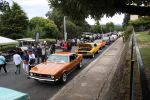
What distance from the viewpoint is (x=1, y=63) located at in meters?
16.7

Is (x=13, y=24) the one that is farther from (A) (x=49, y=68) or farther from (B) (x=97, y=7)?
(B) (x=97, y=7)

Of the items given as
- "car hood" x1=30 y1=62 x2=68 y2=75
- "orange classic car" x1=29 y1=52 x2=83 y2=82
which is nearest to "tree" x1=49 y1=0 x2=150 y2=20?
"orange classic car" x1=29 y1=52 x2=83 y2=82

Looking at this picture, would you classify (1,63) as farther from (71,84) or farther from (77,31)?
(77,31)

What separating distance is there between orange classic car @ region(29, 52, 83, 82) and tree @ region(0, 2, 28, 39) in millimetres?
38830

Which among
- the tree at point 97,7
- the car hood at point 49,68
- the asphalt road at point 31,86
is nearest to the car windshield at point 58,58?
the car hood at point 49,68

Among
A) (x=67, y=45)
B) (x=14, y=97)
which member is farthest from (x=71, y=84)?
(x=67, y=45)

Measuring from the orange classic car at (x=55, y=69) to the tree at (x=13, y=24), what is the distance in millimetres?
38830

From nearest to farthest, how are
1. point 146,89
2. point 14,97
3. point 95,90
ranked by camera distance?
point 146,89
point 14,97
point 95,90

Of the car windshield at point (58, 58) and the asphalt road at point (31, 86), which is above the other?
the car windshield at point (58, 58)

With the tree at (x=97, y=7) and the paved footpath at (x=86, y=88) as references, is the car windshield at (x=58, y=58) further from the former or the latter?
the tree at (x=97, y=7)

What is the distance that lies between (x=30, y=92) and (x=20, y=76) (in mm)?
4248

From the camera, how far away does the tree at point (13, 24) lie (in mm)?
52812

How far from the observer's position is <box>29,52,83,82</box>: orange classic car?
42.5 feet

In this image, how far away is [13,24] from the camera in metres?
53.3
